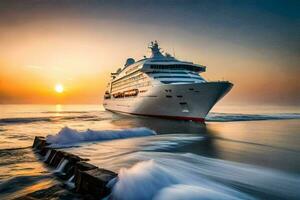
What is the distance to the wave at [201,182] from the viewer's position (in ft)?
20.3

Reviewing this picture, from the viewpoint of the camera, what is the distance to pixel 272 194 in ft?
22.4

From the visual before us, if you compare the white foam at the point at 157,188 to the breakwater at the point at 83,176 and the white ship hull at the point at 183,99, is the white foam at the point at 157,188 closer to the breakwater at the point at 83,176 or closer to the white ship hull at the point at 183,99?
the breakwater at the point at 83,176

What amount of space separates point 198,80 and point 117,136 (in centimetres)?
2275

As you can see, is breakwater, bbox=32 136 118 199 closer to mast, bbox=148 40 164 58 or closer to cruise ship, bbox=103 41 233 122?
Result: cruise ship, bbox=103 41 233 122

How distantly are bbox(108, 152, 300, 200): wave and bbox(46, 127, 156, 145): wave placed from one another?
11.1m

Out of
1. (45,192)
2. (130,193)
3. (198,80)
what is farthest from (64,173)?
(198,80)

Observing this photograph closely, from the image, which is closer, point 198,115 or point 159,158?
point 159,158

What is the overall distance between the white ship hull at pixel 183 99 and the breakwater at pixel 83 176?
24.4 m

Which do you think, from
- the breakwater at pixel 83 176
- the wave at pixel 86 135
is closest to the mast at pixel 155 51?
the wave at pixel 86 135

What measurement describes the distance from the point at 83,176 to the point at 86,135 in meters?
13.1

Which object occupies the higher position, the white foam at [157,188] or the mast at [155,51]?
the mast at [155,51]

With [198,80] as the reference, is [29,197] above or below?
below

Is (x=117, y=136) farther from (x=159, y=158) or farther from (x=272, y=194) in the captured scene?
(x=272, y=194)

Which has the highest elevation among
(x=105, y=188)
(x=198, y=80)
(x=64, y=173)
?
(x=198, y=80)
